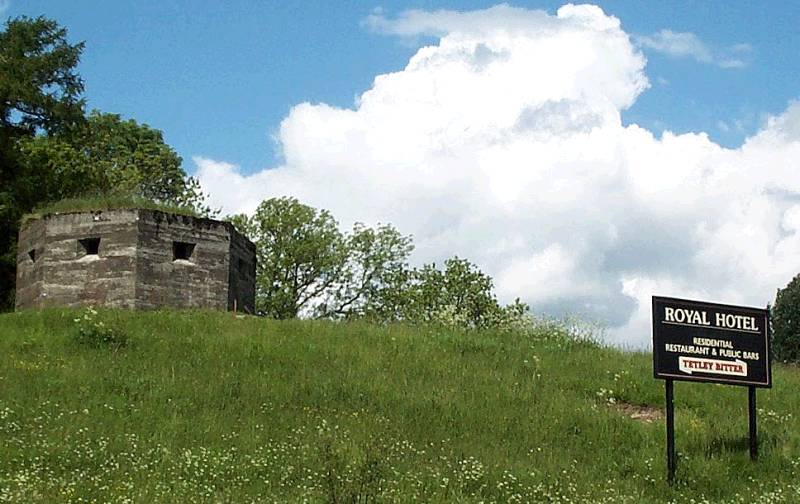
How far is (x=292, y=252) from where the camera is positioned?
52562mm

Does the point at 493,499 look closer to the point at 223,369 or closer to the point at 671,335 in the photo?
the point at 671,335

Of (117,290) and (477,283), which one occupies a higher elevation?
(477,283)

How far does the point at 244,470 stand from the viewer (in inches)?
569

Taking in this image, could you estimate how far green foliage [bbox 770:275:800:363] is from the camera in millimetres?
45906

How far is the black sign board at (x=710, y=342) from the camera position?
16.6 m

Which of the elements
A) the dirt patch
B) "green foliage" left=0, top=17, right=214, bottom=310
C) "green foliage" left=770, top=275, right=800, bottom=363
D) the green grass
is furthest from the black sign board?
"green foliage" left=770, top=275, right=800, bottom=363

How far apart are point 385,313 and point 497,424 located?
34922mm

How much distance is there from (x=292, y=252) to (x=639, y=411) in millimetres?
34363

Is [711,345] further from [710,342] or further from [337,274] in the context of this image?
[337,274]

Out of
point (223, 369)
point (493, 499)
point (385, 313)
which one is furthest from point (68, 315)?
point (385, 313)

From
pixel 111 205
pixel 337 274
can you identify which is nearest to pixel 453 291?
pixel 337 274

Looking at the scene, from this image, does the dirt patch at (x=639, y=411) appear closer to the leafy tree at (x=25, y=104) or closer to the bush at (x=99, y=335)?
the bush at (x=99, y=335)

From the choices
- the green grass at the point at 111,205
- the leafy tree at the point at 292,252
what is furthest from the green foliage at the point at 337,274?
the green grass at the point at 111,205

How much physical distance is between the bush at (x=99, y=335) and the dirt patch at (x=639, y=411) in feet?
32.2
